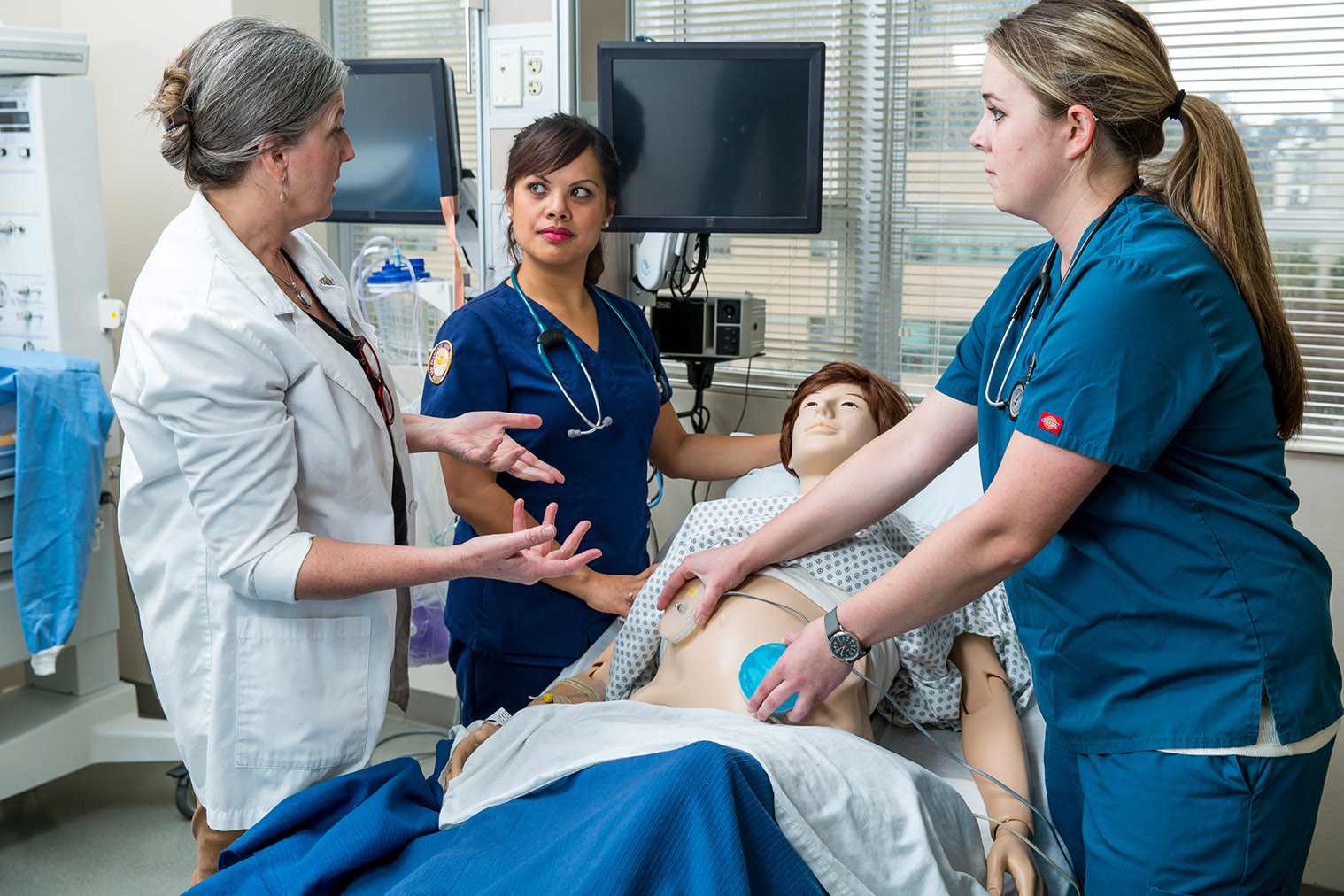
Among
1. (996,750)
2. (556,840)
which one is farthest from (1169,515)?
(556,840)

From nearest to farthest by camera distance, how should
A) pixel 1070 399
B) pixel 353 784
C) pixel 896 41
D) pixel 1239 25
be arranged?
pixel 1070 399, pixel 353 784, pixel 1239 25, pixel 896 41

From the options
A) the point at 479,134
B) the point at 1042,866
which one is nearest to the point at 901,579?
the point at 1042,866

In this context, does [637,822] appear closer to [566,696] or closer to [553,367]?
[566,696]

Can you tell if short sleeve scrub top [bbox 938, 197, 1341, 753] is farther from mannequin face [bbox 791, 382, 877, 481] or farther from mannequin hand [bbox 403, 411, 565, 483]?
mannequin hand [bbox 403, 411, 565, 483]

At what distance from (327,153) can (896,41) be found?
1.61 meters

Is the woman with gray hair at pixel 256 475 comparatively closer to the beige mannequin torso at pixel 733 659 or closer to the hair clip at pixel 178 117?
the hair clip at pixel 178 117

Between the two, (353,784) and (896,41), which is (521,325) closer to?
(353,784)

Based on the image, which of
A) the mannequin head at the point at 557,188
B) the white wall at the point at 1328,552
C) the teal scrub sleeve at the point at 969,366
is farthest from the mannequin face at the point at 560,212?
the white wall at the point at 1328,552

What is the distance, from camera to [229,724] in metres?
1.31

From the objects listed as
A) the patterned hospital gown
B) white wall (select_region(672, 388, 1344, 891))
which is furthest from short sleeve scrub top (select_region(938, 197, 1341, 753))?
white wall (select_region(672, 388, 1344, 891))

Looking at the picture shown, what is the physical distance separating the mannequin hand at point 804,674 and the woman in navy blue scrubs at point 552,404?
1.75 feet

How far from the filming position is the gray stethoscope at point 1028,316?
1126mm

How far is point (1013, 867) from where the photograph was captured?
52.7 inches

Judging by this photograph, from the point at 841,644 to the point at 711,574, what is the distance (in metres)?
0.36
